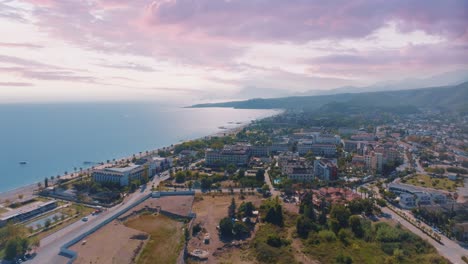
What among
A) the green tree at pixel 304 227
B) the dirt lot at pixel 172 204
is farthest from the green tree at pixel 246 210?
the dirt lot at pixel 172 204

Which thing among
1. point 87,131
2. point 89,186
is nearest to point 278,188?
point 89,186

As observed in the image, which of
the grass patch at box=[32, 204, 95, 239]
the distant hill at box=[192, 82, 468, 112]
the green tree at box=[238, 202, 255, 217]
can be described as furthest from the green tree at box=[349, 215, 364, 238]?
the distant hill at box=[192, 82, 468, 112]

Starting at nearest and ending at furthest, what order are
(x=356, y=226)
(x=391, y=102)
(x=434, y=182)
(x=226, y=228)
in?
(x=226, y=228), (x=356, y=226), (x=434, y=182), (x=391, y=102)

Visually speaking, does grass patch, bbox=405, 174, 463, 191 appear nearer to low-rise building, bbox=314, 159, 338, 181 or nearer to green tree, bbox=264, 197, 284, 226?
low-rise building, bbox=314, 159, 338, 181

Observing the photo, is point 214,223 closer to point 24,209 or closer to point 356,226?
point 356,226

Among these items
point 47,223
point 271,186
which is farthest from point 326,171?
point 47,223

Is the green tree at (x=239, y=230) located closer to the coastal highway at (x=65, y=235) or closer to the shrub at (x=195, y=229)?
the shrub at (x=195, y=229)
